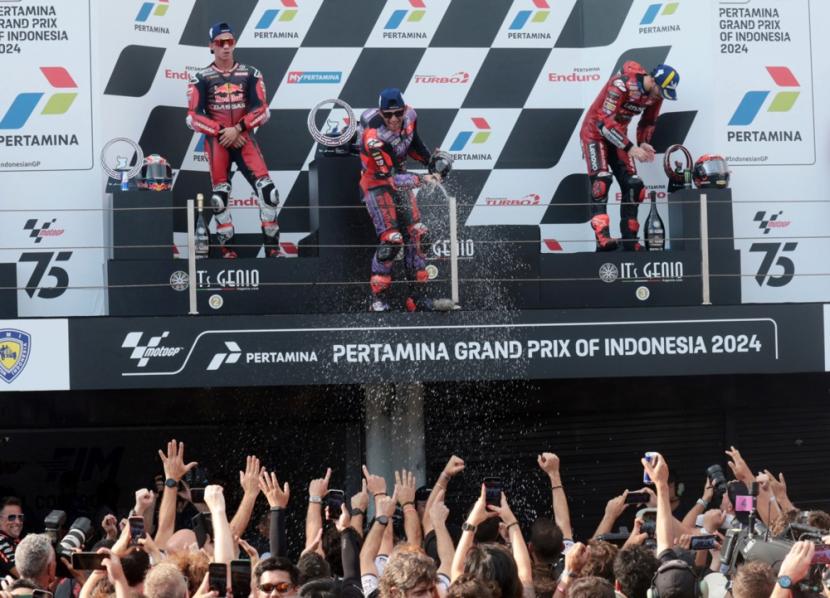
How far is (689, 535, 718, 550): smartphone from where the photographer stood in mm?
6328

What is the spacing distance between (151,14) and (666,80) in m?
4.21

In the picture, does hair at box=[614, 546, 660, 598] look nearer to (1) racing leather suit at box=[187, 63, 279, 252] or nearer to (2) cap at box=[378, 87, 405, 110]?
(2) cap at box=[378, 87, 405, 110]

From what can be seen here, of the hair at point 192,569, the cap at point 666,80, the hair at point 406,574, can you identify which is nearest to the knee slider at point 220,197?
the cap at point 666,80

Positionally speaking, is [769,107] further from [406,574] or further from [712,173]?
[406,574]

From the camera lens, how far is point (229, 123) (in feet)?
40.1

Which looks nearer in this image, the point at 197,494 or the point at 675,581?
the point at 675,581

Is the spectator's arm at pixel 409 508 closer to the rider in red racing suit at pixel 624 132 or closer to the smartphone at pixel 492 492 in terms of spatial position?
the smartphone at pixel 492 492

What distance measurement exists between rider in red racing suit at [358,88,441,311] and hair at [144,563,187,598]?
236 inches

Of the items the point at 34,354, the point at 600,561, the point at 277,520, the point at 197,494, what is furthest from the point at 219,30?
the point at 600,561

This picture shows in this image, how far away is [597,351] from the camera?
1103cm

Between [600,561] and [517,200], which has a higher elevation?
[517,200]

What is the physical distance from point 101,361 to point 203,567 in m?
4.84

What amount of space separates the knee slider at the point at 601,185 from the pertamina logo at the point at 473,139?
1.19 m

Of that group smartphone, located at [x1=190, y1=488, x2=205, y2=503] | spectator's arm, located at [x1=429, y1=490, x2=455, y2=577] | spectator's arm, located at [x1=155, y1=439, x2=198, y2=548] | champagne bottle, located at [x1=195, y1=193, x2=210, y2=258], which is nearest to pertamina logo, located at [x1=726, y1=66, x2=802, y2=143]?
champagne bottle, located at [x1=195, y1=193, x2=210, y2=258]
